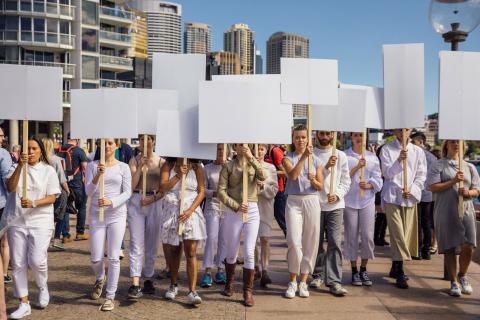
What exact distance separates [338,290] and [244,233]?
4.61 feet

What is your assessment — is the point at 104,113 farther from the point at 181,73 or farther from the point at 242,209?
the point at 242,209

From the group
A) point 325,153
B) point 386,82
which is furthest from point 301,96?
point 386,82

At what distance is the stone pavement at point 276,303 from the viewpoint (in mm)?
5805

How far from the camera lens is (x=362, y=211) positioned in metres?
7.20

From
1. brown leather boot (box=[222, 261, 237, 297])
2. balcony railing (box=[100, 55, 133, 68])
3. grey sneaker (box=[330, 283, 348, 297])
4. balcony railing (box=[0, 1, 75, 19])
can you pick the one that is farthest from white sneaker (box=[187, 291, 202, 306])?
balcony railing (box=[100, 55, 133, 68])

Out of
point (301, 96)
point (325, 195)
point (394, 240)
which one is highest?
point (301, 96)

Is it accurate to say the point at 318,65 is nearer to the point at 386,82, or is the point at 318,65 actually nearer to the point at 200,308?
the point at 386,82

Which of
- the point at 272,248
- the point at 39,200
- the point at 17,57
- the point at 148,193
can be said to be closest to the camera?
the point at 39,200

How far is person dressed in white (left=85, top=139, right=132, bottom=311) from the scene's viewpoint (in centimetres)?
602

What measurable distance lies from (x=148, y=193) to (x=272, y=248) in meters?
3.93

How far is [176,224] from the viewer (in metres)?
6.20

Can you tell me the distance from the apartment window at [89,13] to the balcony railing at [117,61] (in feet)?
14.2

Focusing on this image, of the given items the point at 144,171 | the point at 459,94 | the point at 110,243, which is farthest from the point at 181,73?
the point at 459,94

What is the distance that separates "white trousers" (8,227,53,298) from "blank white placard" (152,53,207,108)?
2.39m
